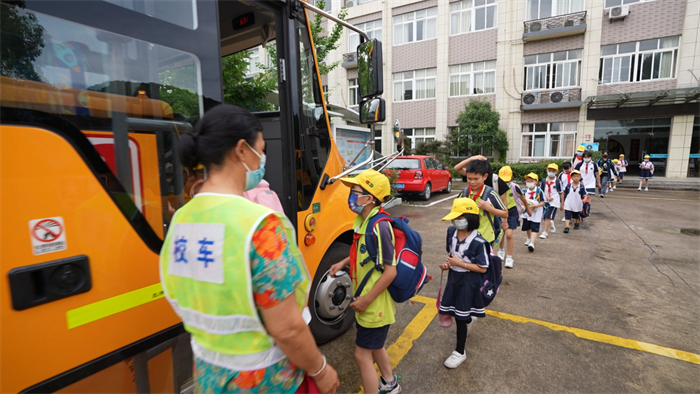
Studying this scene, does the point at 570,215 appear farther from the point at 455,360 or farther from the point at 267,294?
the point at 267,294

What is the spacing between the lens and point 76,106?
131 cm

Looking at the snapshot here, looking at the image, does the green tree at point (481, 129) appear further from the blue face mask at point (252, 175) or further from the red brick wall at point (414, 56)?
the blue face mask at point (252, 175)

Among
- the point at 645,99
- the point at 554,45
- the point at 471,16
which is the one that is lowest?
the point at 645,99

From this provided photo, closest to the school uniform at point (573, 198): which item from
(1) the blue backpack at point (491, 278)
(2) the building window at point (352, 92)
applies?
(1) the blue backpack at point (491, 278)

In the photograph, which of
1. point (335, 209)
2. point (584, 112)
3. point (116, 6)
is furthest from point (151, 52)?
point (584, 112)

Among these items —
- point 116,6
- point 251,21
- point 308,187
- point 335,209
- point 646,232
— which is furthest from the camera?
point 646,232

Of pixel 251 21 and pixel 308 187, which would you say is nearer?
pixel 308 187

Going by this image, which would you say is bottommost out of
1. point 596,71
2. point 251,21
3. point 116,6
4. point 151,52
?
point 151,52

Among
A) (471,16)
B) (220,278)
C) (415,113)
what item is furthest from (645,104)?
(220,278)

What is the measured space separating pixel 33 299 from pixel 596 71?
22.1 m

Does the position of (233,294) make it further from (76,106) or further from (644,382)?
(644,382)

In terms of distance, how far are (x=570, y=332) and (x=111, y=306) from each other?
151 inches

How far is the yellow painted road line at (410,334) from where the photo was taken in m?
3.05

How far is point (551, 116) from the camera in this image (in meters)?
18.5
